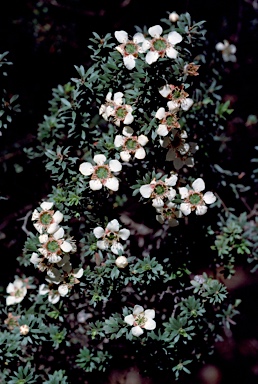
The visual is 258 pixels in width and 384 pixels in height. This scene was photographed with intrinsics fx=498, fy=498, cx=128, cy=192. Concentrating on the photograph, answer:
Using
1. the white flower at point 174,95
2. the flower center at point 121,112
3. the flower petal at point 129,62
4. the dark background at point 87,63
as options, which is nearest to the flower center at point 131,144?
the flower center at point 121,112

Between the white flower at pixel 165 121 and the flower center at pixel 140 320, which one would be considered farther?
the flower center at pixel 140 320

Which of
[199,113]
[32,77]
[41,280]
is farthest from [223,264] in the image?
[32,77]

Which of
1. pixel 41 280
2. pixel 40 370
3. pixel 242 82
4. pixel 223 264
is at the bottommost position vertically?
pixel 40 370

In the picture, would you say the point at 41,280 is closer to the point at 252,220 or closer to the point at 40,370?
the point at 40,370

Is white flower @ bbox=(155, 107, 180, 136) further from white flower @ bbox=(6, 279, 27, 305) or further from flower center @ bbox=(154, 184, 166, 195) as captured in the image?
white flower @ bbox=(6, 279, 27, 305)

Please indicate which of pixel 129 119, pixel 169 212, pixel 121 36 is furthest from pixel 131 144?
pixel 121 36

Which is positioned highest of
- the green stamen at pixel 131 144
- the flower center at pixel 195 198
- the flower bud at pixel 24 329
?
the green stamen at pixel 131 144

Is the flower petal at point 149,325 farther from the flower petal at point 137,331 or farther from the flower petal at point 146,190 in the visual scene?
the flower petal at point 146,190
